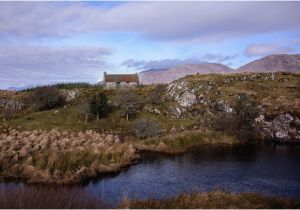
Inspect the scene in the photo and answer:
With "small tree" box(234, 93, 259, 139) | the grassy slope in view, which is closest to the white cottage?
the grassy slope

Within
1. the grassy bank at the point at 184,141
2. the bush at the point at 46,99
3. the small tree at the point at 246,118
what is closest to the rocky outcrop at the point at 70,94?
the bush at the point at 46,99

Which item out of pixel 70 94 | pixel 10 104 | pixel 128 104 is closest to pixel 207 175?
→ pixel 128 104

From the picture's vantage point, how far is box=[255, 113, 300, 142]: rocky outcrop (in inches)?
A: 3051

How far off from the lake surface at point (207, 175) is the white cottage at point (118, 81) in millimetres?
64930

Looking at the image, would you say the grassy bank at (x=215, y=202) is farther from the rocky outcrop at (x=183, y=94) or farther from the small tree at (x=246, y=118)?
the rocky outcrop at (x=183, y=94)

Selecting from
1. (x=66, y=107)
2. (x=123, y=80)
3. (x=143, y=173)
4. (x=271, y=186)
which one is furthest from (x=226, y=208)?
(x=123, y=80)

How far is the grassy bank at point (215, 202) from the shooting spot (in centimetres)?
2917

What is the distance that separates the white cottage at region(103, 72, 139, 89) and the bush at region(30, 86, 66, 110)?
98.2 ft

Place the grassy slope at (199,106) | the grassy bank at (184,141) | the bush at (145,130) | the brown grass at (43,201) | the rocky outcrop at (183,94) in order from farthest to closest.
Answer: the rocky outcrop at (183,94)
the grassy slope at (199,106)
the bush at (145,130)
the grassy bank at (184,141)
the brown grass at (43,201)

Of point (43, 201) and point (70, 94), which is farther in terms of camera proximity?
point (70, 94)

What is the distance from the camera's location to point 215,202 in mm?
30000

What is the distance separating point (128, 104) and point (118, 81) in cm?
4237

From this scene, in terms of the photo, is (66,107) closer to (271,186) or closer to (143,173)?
(143,173)

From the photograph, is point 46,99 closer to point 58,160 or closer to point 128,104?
point 128,104
